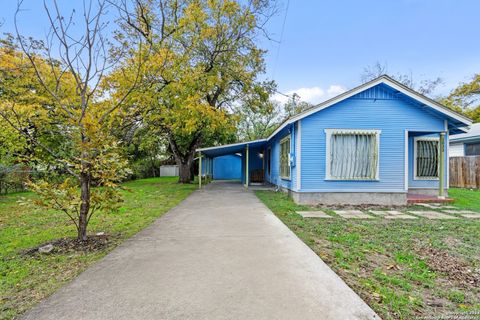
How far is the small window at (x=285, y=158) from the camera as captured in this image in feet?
36.4

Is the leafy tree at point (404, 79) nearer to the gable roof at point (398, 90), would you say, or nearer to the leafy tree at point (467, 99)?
the leafy tree at point (467, 99)

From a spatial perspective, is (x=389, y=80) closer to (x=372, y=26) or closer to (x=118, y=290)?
(x=372, y=26)

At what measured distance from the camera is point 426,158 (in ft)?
35.1

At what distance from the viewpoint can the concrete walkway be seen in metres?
2.45

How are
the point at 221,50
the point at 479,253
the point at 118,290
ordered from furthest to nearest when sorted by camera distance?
the point at 221,50, the point at 479,253, the point at 118,290

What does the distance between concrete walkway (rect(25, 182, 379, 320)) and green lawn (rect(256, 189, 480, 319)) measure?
13.8 inches

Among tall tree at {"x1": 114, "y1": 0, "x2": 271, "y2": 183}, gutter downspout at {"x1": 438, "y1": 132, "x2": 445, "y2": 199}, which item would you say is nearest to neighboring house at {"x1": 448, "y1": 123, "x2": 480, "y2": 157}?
gutter downspout at {"x1": 438, "y1": 132, "x2": 445, "y2": 199}

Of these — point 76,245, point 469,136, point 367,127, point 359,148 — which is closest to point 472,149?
point 469,136

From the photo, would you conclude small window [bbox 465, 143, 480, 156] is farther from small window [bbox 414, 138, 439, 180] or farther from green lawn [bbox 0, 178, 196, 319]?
green lawn [bbox 0, 178, 196, 319]

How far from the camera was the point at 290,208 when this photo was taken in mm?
8219

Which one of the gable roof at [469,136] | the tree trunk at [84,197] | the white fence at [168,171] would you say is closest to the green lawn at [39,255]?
the tree trunk at [84,197]

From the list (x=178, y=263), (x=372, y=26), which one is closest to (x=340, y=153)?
(x=178, y=263)

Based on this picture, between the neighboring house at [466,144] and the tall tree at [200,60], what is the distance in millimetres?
13052

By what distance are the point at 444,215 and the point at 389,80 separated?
4.60m
